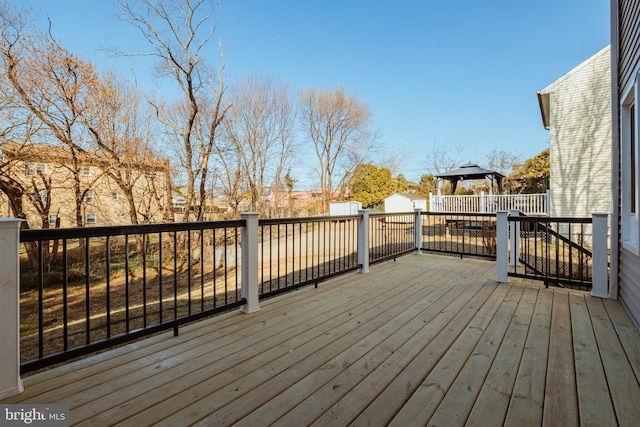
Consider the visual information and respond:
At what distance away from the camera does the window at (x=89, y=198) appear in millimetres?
7884

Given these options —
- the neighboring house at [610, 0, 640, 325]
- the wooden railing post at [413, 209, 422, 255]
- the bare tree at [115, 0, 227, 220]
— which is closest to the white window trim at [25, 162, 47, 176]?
the bare tree at [115, 0, 227, 220]

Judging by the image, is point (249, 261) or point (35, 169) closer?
point (249, 261)

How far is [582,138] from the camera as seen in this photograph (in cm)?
866

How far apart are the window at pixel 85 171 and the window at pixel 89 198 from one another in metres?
0.50

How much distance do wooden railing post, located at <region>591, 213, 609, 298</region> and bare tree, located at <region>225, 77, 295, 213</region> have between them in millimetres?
11467

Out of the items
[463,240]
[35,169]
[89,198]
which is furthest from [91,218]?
[463,240]

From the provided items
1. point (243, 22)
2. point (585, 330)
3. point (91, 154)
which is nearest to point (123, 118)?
point (91, 154)

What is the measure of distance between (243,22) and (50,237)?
972 centimetres

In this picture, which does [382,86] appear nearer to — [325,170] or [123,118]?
[325,170]

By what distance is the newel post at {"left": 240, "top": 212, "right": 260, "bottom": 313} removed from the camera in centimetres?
275

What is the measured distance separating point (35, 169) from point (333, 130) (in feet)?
49.0

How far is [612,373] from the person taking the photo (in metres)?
1.72

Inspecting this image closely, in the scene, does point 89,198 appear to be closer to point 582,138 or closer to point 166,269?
point 166,269

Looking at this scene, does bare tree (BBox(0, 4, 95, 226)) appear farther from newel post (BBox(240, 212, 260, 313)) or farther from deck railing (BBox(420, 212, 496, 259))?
deck railing (BBox(420, 212, 496, 259))
